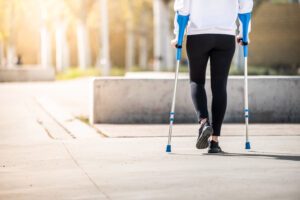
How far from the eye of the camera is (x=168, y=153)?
20.5 ft

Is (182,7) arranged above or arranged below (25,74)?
above

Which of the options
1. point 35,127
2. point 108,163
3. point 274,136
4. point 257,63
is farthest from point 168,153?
point 257,63

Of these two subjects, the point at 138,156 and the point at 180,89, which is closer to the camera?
the point at 138,156

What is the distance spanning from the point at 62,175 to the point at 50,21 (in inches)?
1330

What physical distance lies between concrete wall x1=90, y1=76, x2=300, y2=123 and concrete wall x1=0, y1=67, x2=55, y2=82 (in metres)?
22.2

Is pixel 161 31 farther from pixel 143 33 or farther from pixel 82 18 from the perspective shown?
pixel 143 33

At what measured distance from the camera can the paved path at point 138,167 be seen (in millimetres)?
4449

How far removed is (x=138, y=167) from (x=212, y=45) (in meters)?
1.55

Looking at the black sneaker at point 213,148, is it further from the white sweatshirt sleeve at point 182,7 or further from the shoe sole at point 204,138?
the white sweatshirt sleeve at point 182,7

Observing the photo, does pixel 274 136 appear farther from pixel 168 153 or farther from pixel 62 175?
pixel 62 175

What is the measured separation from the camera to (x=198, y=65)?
629 centimetres

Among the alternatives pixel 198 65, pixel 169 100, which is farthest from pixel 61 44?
pixel 198 65

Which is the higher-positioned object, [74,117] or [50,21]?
[50,21]

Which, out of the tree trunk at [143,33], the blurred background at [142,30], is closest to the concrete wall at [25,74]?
the blurred background at [142,30]
